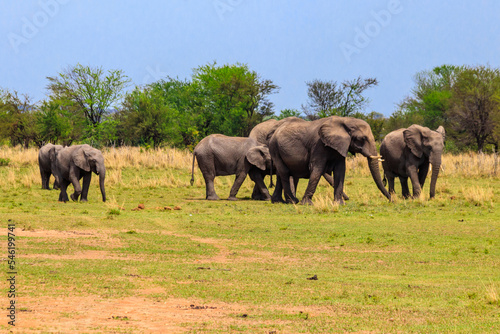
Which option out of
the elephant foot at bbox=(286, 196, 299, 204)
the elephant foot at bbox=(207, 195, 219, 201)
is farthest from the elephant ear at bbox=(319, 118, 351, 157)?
the elephant foot at bbox=(207, 195, 219, 201)

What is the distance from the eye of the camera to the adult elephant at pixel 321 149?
20.2m

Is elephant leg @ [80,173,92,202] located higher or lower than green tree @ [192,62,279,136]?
lower

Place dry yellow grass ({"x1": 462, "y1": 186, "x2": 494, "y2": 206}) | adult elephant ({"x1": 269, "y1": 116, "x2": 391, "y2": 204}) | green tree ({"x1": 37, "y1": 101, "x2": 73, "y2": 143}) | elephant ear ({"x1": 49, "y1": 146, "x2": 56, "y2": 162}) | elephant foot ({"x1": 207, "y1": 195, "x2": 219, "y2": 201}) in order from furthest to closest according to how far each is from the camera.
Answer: green tree ({"x1": 37, "y1": 101, "x2": 73, "y2": 143}), elephant ear ({"x1": 49, "y1": 146, "x2": 56, "y2": 162}), elephant foot ({"x1": 207, "y1": 195, "x2": 219, "y2": 201}), dry yellow grass ({"x1": 462, "y1": 186, "x2": 494, "y2": 206}), adult elephant ({"x1": 269, "y1": 116, "x2": 391, "y2": 204})

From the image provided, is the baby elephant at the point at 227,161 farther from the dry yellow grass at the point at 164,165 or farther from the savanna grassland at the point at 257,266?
the dry yellow grass at the point at 164,165

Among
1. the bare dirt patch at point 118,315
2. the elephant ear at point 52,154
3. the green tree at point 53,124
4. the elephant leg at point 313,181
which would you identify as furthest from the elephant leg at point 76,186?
the green tree at point 53,124

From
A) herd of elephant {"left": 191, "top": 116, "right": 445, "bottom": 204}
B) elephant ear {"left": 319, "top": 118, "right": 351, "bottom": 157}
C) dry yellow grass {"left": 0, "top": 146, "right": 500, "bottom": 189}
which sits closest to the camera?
elephant ear {"left": 319, "top": 118, "right": 351, "bottom": 157}

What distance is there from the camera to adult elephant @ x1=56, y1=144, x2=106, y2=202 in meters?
22.1

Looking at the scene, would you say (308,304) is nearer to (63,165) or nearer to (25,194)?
(63,165)

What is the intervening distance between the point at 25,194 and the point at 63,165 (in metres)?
3.51

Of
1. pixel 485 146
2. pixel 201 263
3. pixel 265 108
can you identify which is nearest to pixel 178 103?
pixel 265 108

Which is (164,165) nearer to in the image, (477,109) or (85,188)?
(85,188)

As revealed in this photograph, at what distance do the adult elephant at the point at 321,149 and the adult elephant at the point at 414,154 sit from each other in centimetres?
139

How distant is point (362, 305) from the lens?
8773mm

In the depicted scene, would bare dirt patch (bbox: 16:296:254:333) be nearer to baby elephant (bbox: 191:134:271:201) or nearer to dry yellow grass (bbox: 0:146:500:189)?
baby elephant (bbox: 191:134:271:201)
